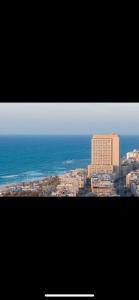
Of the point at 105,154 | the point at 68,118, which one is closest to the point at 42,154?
the point at 68,118

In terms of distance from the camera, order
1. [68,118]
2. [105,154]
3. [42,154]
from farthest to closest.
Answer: [68,118]
[42,154]
[105,154]

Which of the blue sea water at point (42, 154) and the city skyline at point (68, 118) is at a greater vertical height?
the city skyline at point (68, 118)

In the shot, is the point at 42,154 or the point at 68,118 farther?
the point at 68,118

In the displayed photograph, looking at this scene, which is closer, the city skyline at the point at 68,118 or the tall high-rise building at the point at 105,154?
the tall high-rise building at the point at 105,154

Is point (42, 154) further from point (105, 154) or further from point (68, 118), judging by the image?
point (105, 154)
